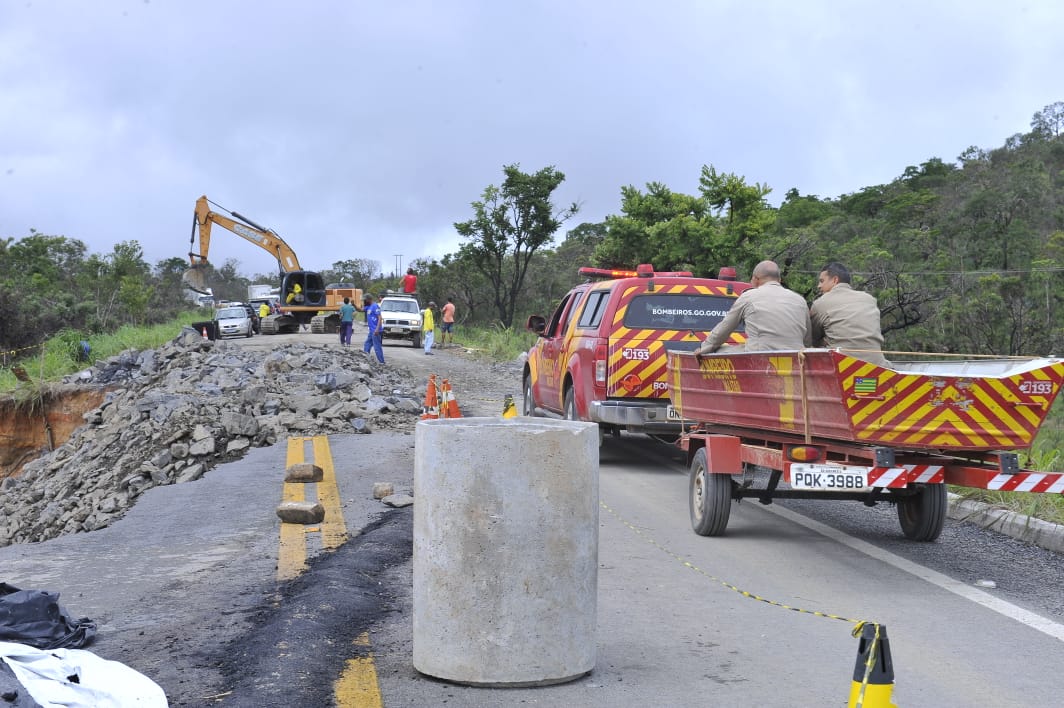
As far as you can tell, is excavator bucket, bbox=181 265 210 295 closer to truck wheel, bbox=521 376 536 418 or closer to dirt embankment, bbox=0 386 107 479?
dirt embankment, bbox=0 386 107 479

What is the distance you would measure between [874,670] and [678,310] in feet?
29.0

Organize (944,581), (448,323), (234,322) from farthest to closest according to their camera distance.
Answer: (234,322)
(448,323)
(944,581)

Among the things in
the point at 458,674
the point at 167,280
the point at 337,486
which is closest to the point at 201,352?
the point at 337,486

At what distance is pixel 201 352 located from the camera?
25.9 m

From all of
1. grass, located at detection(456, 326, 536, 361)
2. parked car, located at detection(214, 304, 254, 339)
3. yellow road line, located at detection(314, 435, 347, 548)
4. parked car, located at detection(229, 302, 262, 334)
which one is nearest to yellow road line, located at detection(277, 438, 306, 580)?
yellow road line, located at detection(314, 435, 347, 548)

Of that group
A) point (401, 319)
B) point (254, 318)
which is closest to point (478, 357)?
point (401, 319)

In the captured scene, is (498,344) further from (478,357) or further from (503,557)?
(503,557)

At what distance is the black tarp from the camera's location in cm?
483

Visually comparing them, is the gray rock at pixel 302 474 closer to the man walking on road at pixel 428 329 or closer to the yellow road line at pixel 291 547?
the yellow road line at pixel 291 547

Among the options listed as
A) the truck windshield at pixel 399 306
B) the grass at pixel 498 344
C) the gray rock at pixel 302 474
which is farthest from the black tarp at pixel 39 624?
the truck windshield at pixel 399 306

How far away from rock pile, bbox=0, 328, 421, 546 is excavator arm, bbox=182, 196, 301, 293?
563 inches

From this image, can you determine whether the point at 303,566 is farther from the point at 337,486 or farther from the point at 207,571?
the point at 337,486

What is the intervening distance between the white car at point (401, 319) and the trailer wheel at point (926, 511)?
28925 mm

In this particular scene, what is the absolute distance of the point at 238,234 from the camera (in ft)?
134
